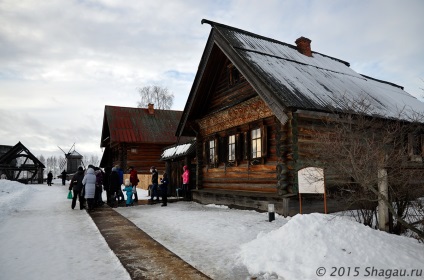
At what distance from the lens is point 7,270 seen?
4.93 metres

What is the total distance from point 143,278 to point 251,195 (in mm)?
6715

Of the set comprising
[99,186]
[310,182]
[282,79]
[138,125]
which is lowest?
[99,186]

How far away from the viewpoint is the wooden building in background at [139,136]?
28.0 metres

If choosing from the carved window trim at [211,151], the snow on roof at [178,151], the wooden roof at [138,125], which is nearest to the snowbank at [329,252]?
the carved window trim at [211,151]

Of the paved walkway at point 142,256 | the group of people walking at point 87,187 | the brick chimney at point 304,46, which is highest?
the brick chimney at point 304,46

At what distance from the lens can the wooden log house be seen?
960cm

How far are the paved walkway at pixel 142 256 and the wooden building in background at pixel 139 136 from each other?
64.9 feet

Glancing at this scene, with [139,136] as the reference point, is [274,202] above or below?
below

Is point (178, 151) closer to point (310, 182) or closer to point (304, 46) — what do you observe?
point (304, 46)

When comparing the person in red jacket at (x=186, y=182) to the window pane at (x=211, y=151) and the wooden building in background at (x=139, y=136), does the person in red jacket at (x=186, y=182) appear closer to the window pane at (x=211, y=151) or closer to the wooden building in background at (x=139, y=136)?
the window pane at (x=211, y=151)

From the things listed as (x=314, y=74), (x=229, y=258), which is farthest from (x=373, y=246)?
(x=314, y=74)

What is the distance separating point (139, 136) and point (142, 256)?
23.5m

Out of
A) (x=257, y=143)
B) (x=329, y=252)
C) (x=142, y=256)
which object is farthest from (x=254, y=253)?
(x=257, y=143)

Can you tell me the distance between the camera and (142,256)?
5617 mm
